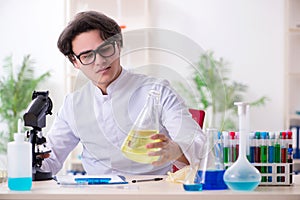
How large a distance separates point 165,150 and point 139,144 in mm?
83

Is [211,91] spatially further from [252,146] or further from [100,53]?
[100,53]

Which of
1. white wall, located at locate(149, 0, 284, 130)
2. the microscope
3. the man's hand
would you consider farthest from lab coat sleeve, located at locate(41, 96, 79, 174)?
white wall, located at locate(149, 0, 284, 130)

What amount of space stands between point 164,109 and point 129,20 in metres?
3.28

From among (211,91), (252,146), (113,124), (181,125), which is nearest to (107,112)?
(113,124)

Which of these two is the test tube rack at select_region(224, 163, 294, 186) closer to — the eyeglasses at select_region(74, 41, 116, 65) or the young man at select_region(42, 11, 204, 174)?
the young man at select_region(42, 11, 204, 174)

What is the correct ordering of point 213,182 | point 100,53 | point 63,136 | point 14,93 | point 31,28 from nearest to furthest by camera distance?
point 213,182 → point 100,53 → point 63,136 → point 14,93 → point 31,28

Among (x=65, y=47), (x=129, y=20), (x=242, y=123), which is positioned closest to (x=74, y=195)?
(x=242, y=123)

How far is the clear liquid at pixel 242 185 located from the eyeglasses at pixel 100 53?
1.80 feet

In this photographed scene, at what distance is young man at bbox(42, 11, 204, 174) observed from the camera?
1844mm

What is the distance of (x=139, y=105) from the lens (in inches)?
76.0

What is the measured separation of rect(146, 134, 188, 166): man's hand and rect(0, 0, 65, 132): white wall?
12.0ft

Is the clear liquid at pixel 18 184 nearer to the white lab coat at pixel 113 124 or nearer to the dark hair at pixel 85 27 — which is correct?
the white lab coat at pixel 113 124

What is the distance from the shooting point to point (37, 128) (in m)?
1.92

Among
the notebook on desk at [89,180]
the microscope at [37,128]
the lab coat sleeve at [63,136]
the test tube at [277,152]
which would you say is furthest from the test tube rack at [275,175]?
the lab coat sleeve at [63,136]
